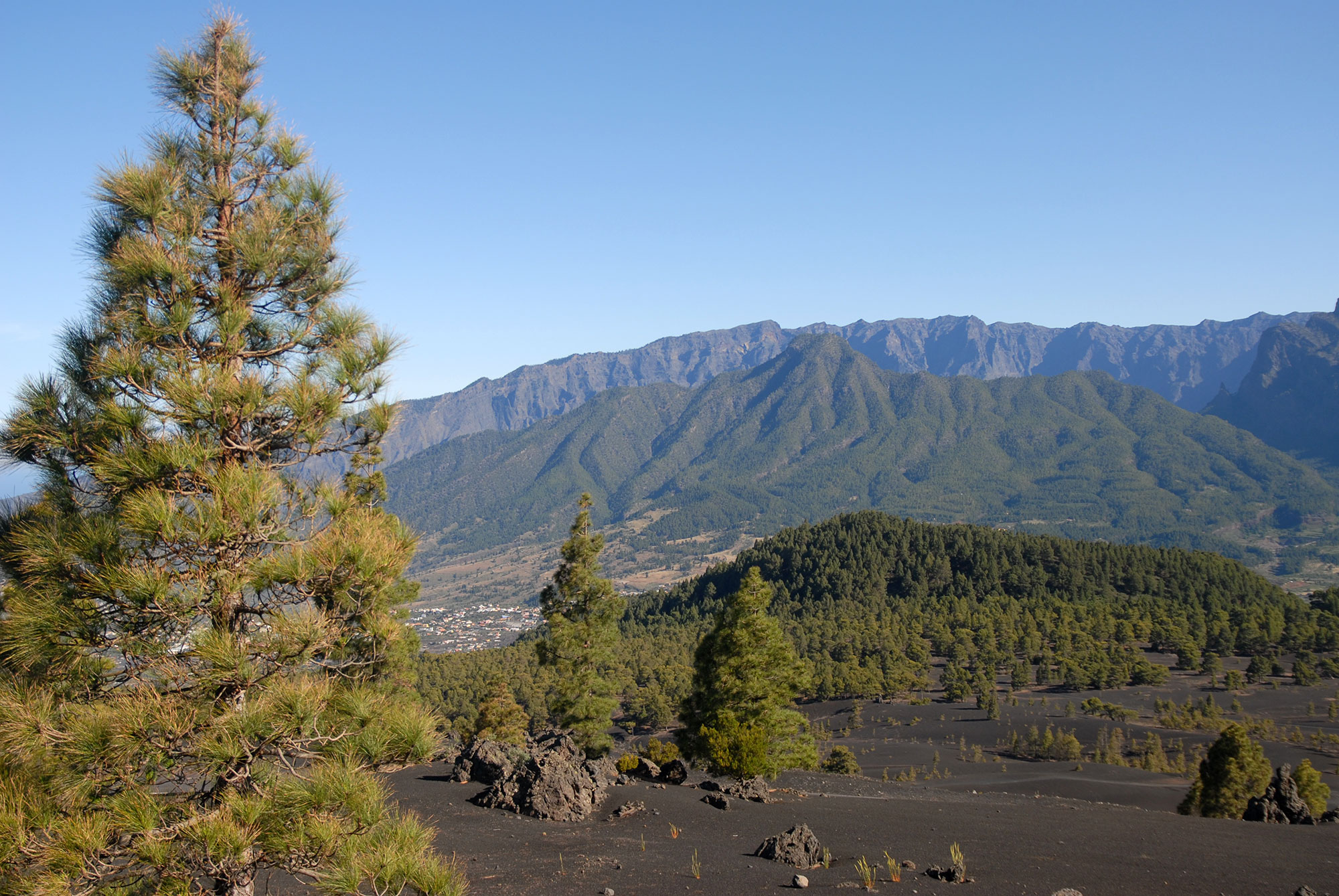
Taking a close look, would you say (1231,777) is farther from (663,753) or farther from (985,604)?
(985,604)

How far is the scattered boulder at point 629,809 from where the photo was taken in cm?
1823

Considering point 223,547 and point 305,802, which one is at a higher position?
point 223,547

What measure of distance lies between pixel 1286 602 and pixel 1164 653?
28.5 m

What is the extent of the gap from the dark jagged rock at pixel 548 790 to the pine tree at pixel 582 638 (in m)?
7.92

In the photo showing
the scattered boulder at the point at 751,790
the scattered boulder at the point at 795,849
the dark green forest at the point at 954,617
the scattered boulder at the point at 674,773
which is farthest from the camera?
the dark green forest at the point at 954,617

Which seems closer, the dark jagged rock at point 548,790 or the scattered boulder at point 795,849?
the scattered boulder at point 795,849

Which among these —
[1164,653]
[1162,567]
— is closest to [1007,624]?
[1164,653]

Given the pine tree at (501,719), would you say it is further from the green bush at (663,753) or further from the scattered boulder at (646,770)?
the scattered boulder at (646,770)

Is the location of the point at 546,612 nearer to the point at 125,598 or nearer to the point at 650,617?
the point at 125,598

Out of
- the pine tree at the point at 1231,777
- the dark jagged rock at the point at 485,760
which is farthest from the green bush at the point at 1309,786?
the dark jagged rock at the point at 485,760

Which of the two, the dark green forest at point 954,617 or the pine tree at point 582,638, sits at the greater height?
the pine tree at point 582,638

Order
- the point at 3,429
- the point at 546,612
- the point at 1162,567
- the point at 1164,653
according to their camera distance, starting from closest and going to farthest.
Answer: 1. the point at 3,429
2. the point at 546,612
3. the point at 1164,653
4. the point at 1162,567

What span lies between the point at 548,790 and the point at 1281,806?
21398mm

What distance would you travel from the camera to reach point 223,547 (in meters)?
5.97
